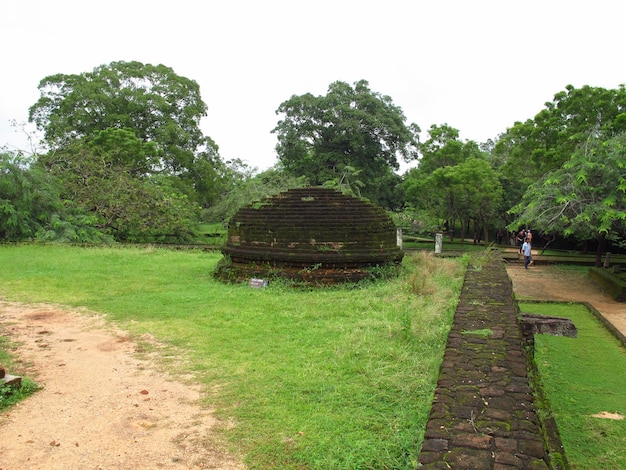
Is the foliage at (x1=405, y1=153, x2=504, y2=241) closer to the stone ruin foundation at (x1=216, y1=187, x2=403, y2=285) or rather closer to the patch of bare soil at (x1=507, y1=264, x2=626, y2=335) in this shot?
the patch of bare soil at (x1=507, y1=264, x2=626, y2=335)

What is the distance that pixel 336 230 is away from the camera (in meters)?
10.0

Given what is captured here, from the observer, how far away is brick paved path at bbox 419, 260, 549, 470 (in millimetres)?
2582

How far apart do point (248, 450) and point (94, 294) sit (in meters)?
6.63

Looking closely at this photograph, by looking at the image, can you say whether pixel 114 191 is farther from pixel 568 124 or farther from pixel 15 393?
pixel 568 124

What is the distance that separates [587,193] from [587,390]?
798 cm

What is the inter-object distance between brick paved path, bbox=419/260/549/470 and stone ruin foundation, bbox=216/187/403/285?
473cm

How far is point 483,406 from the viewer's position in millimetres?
3172

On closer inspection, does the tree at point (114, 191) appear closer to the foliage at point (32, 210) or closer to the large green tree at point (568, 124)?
the foliage at point (32, 210)

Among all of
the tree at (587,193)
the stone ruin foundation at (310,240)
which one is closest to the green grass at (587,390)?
Answer: the tree at (587,193)

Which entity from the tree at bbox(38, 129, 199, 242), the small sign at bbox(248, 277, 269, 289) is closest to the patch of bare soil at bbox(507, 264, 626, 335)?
the small sign at bbox(248, 277, 269, 289)

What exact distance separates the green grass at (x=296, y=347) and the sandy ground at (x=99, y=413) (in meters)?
0.26

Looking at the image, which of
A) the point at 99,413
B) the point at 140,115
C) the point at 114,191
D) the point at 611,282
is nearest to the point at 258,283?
the point at 99,413

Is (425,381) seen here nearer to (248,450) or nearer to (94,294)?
(248,450)

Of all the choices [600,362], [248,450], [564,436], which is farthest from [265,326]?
[600,362]
